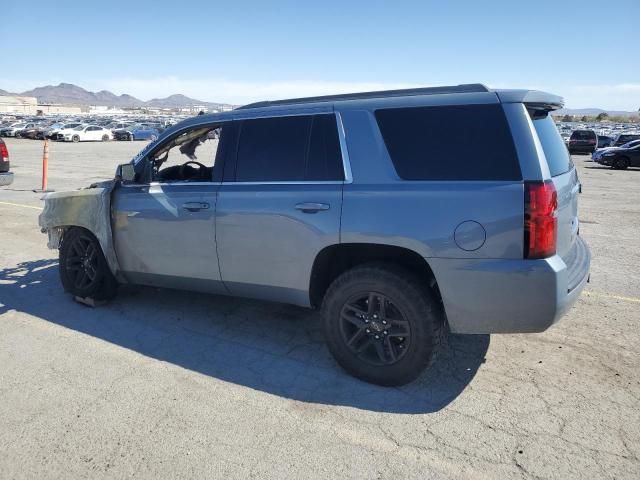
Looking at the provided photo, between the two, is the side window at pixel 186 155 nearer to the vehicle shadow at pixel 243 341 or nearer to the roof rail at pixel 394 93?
the roof rail at pixel 394 93

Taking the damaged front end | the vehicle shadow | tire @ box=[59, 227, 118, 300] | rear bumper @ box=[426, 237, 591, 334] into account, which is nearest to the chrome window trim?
rear bumper @ box=[426, 237, 591, 334]

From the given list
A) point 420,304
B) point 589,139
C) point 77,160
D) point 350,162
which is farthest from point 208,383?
point 589,139

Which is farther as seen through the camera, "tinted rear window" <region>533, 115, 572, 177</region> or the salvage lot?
"tinted rear window" <region>533, 115, 572, 177</region>

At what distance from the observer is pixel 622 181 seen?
18.0 m

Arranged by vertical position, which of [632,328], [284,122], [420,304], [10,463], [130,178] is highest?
[284,122]

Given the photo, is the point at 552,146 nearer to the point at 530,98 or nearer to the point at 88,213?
the point at 530,98

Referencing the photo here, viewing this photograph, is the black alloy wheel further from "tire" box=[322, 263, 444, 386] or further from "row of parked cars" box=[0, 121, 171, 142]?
"row of parked cars" box=[0, 121, 171, 142]

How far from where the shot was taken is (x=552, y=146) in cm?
349

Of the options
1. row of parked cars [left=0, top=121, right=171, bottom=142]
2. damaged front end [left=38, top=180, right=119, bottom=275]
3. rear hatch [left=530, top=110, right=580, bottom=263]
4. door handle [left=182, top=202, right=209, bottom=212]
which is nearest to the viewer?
rear hatch [left=530, top=110, right=580, bottom=263]

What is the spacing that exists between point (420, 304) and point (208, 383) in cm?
162

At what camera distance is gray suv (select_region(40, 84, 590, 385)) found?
307 centimetres

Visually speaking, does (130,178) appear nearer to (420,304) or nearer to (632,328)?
(420,304)

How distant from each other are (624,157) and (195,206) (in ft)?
81.5

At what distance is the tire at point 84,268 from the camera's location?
4941 millimetres
